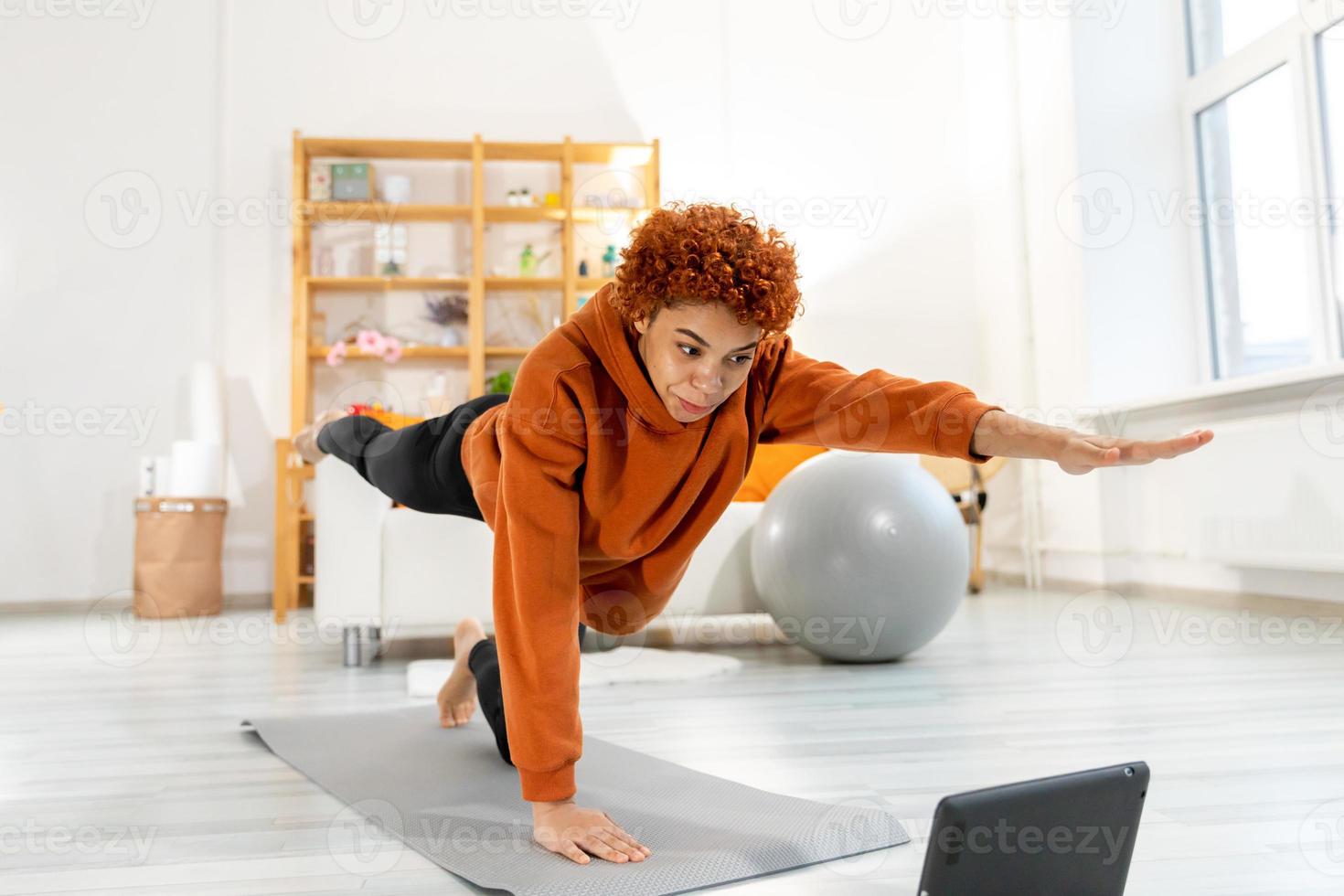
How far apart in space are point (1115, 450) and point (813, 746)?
3.26 ft

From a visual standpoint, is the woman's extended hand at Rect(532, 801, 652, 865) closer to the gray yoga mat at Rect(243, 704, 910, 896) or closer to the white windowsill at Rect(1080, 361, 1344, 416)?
the gray yoga mat at Rect(243, 704, 910, 896)

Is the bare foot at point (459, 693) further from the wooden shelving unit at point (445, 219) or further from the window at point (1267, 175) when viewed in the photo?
the wooden shelving unit at point (445, 219)

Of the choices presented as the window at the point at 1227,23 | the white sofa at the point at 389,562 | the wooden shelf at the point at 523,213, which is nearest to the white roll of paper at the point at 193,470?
the wooden shelf at the point at 523,213

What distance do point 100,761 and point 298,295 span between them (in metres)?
3.37

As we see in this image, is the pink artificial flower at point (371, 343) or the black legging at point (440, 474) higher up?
the pink artificial flower at point (371, 343)

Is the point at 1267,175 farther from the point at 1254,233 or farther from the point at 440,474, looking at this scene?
the point at 440,474

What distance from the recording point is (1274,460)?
323cm

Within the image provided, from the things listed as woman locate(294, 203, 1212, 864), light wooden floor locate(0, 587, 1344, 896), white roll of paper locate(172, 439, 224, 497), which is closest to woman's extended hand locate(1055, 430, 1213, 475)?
woman locate(294, 203, 1212, 864)

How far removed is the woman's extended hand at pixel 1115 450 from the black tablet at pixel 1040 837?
0.28 metres

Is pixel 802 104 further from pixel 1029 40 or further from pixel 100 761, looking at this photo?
pixel 100 761

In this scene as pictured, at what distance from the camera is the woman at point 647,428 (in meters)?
1.11

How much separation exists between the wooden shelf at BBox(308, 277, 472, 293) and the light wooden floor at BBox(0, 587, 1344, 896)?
86.0 inches

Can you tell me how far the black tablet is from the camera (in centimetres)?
85

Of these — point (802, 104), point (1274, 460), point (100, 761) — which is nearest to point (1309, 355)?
point (1274, 460)
